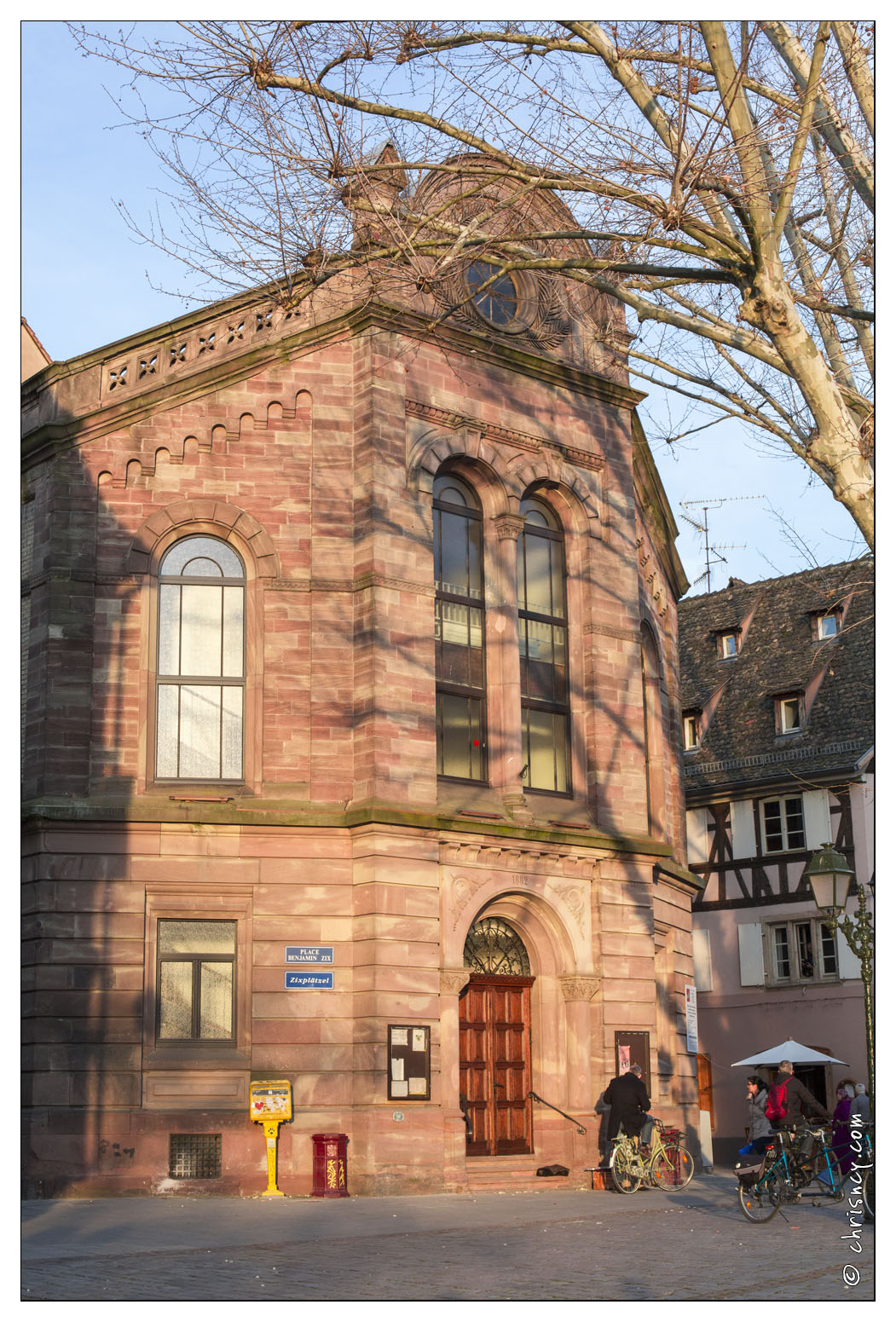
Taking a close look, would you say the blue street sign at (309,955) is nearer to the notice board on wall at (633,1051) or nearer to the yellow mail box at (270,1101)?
the yellow mail box at (270,1101)

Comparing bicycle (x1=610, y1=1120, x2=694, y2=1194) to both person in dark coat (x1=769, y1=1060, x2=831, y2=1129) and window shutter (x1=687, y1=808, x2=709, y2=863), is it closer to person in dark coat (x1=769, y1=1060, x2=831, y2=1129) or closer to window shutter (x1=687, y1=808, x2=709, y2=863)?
person in dark coat (x1=769, y1=1060, x2=831, y2=1129)

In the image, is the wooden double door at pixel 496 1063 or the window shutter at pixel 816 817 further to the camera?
the window shutter at pixel 816 817

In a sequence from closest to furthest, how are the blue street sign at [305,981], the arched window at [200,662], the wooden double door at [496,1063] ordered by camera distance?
the blue street sign at [305,981] → the arched window at [200,662] → the wooden double door at [496,1063]

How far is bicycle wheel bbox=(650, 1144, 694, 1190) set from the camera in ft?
68.0

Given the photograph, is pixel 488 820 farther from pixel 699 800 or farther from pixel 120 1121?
pixel 699 800

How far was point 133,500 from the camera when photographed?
72.6ft

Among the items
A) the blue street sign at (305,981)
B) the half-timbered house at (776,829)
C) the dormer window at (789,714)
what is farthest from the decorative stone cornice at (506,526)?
the dormer window at (789,714)

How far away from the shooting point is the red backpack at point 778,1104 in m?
17.9

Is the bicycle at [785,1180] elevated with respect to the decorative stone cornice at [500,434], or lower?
lower

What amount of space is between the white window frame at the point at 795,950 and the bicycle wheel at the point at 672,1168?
1783cm

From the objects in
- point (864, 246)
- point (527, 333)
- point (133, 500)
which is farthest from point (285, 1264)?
point (527, 333)

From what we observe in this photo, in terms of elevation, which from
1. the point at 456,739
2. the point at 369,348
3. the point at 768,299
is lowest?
the point at 456,739

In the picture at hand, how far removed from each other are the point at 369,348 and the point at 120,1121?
1063cm

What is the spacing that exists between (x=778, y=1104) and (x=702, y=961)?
2399 cm
